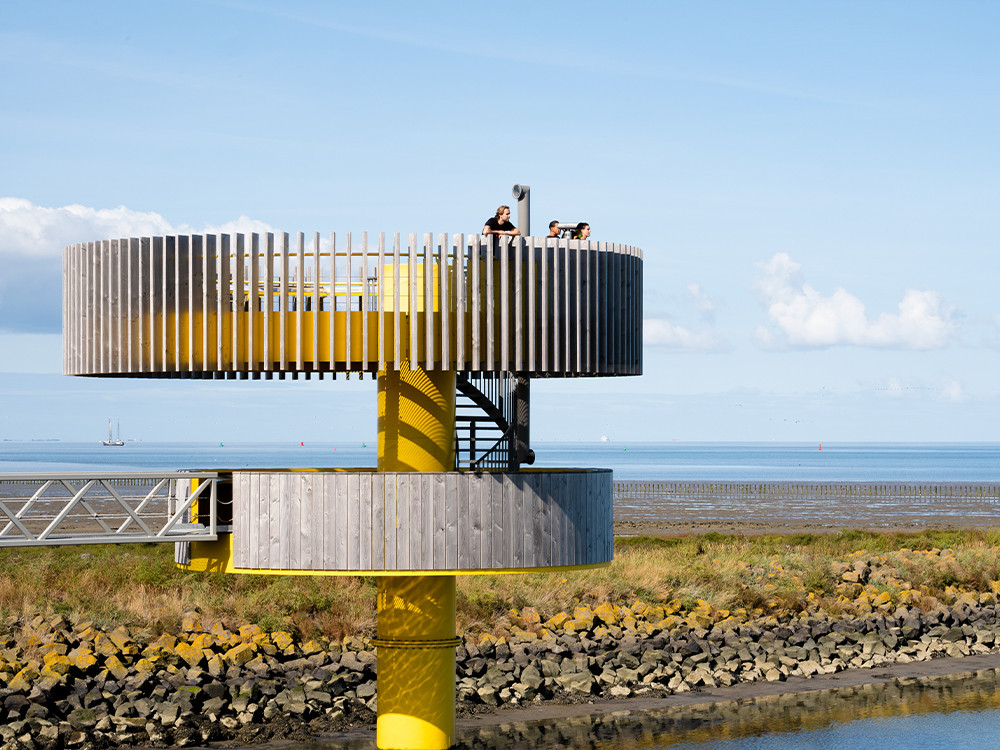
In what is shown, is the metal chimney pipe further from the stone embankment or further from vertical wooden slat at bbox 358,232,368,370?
the stone embankment

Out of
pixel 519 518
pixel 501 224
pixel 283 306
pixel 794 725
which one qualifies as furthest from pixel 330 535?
pixel 794 725

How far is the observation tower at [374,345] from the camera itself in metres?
17.6

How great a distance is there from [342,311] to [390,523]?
301 centimetres

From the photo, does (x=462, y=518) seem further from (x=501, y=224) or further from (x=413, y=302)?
(x=501, y=224)

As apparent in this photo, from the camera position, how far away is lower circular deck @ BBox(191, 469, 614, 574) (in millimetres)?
17547

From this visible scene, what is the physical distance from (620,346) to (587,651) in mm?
10797

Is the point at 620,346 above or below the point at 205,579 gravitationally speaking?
above

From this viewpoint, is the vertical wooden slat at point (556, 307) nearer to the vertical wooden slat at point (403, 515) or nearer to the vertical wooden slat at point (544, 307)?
the vertical wooden slat at point (544, 307)

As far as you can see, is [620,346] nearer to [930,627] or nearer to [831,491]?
[930,627]

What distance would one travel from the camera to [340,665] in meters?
25.8

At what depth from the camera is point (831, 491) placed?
105 metres

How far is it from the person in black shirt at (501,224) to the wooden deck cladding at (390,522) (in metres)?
3.51

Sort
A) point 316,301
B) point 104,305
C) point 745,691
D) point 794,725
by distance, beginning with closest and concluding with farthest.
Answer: point 316,301 < point 104,305 < point 794,725 < point 745,691

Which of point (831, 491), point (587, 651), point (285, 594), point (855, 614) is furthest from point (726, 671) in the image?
point (831, 491)
